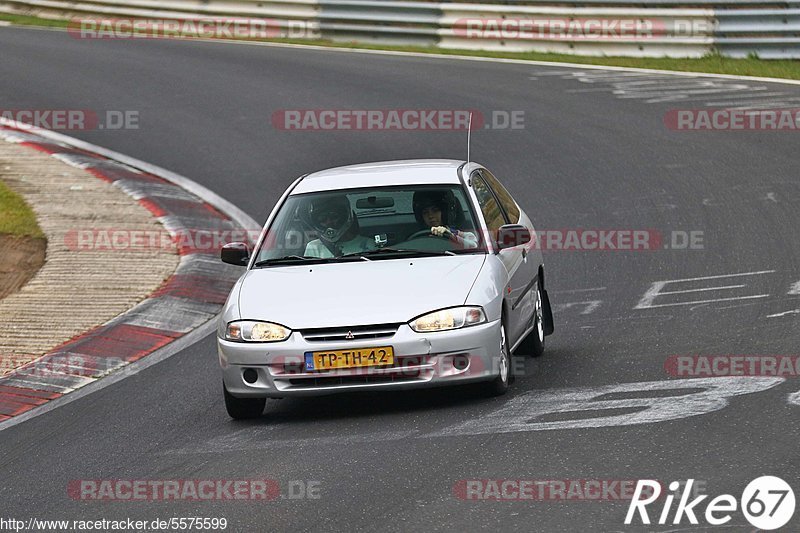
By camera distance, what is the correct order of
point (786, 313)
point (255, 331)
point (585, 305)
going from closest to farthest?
point (255, 331) < point (786, 313) < point (585, 305)

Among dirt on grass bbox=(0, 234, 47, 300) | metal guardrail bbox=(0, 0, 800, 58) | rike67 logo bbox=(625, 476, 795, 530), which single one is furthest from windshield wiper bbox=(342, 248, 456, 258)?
metal guardrail bbox=(0, 0, 800, 58)

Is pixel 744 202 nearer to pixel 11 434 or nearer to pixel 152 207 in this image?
pixel 152 207

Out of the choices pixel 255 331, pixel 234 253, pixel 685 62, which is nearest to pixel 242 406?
pixel 255 331

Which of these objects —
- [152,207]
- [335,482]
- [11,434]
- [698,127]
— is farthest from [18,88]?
[335,482]

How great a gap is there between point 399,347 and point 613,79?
Answer: 1453cm

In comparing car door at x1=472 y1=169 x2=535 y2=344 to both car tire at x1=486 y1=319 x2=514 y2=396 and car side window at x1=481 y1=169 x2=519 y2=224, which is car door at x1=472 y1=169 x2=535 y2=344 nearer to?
car side window at x1=481 y1=169 x2=519 y2=224

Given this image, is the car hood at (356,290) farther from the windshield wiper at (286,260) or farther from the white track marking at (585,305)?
the white track marking at (585,305)

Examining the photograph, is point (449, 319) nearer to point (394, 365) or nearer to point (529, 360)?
point (394, 365)

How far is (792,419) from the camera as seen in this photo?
7492mm

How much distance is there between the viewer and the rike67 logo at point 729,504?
19.3 feet

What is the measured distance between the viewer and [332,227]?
9.55 m

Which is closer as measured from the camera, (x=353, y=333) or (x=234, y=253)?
(x=353, y=333)

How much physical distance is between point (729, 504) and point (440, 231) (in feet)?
12.1

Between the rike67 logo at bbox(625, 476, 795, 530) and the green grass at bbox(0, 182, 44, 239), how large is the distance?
9349 mm
